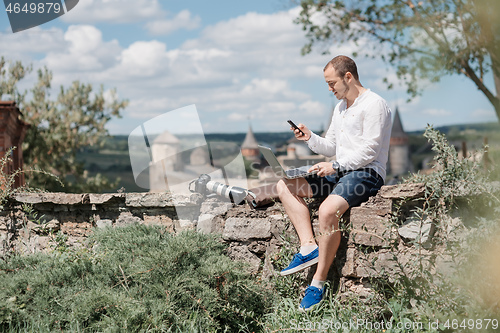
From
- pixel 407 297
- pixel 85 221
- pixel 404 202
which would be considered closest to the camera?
pixel 407 297

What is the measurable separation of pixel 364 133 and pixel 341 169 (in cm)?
30

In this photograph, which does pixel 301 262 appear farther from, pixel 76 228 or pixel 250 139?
pixel 250 139

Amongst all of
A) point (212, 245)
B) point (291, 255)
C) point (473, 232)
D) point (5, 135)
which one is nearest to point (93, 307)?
point (212, 245)

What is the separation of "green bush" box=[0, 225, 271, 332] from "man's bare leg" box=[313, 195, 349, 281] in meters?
0.52

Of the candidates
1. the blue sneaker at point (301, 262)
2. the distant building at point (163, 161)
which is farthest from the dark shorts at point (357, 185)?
the distant building at point (163, 161)

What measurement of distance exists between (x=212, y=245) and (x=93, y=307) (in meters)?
1.02

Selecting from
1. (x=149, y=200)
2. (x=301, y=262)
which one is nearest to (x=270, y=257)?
(x=301, y=262)

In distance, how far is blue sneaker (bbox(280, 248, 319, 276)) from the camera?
10.9ft

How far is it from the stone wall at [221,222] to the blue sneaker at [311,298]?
257 millimetres

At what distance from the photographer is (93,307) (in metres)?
3.04

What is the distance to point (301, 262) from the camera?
11.0ft

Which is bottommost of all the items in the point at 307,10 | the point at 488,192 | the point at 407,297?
the point at 407,297

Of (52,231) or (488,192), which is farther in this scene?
(52,231)

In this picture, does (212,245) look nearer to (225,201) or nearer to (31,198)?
(225,201)
